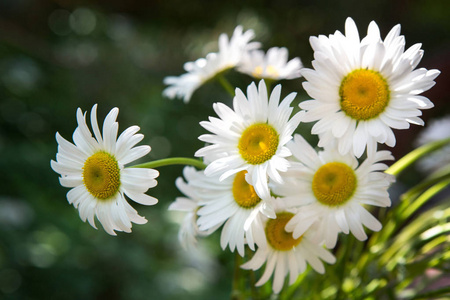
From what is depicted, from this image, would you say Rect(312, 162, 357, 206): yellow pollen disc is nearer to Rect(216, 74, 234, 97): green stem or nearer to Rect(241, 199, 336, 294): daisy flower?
Rect(241, 199, 336, 294): daisy flower

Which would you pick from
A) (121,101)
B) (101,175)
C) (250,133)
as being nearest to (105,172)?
(101,175)

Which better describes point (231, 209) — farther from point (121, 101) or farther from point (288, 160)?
point (121, 101)

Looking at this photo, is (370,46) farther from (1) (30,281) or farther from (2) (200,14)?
(2) (200,14)

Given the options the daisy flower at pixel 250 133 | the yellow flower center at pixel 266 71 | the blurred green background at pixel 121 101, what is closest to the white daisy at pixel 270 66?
the yellow flower center at pixel 266 71

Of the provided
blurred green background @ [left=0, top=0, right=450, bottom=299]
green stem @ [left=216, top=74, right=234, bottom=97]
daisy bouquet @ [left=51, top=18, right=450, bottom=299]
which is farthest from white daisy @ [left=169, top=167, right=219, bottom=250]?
blurred green background @ [left=0, top=0, right=450, bottom=299]

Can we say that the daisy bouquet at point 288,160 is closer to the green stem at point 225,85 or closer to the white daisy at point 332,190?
the white daisy at point 332,190
